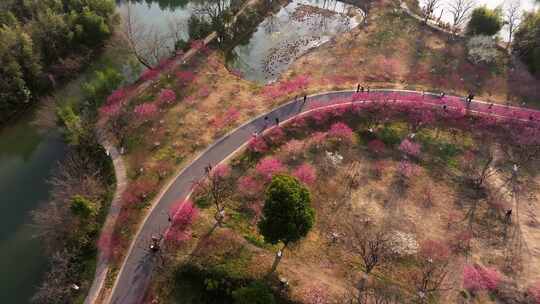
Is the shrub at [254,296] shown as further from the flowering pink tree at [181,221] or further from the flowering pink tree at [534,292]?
the flowering pink tree at [534,292]

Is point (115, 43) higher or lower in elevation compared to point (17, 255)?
higher

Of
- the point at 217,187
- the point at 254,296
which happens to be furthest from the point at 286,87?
the point at 254,296

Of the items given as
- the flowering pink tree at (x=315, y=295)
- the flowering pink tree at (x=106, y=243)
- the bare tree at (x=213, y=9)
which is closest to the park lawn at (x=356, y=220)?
the flowering pink tree at (x=315, y=295)

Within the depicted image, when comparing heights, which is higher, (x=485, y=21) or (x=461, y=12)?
(x=461, y=12)

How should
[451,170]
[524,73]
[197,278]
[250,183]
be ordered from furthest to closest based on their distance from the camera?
[524,73] < [451,170] < [250,183] < [197,278]

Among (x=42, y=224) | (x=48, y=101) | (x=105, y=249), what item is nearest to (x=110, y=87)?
(x=48, y=101)

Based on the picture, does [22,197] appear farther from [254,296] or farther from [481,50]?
[481,50]

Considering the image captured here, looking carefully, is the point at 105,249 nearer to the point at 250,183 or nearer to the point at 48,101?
the point at 250,183
